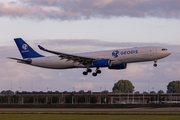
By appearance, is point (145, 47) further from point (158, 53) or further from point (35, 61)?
point (35, 61)

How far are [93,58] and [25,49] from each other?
68.1ft

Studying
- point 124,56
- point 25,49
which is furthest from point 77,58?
point 25,49

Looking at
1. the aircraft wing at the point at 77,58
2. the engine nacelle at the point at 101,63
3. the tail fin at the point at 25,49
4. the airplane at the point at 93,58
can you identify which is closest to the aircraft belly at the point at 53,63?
the airplane at the point at 93,58

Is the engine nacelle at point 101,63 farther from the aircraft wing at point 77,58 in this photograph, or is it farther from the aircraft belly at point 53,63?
the aircraft belly at point 53,63

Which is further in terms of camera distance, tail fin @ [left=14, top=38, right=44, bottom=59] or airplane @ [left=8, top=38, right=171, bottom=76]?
tail fin @ [left=14, top=38, right=44, bottom=59]

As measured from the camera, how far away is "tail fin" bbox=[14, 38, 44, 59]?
70750mm

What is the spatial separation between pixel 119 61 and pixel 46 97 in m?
83.1

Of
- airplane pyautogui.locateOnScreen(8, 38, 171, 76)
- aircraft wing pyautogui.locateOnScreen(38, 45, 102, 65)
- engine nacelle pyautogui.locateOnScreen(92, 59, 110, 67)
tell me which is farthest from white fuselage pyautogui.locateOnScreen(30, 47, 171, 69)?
engine nacelle pyautogui.locateOnScreen(92, 59, 110, 67)

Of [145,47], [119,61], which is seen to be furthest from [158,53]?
[119,61]

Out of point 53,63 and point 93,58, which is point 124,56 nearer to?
point 93,58

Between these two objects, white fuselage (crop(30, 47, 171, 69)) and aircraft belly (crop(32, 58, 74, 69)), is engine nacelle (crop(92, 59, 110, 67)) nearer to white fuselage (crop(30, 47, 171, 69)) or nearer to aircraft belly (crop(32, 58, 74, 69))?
white fuselage (crop(30, 47, 171, 69))

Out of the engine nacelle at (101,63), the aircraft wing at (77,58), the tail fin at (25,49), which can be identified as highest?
the tail fin at (25,49)

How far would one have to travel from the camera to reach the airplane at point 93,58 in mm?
56031

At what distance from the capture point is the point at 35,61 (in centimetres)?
6894
